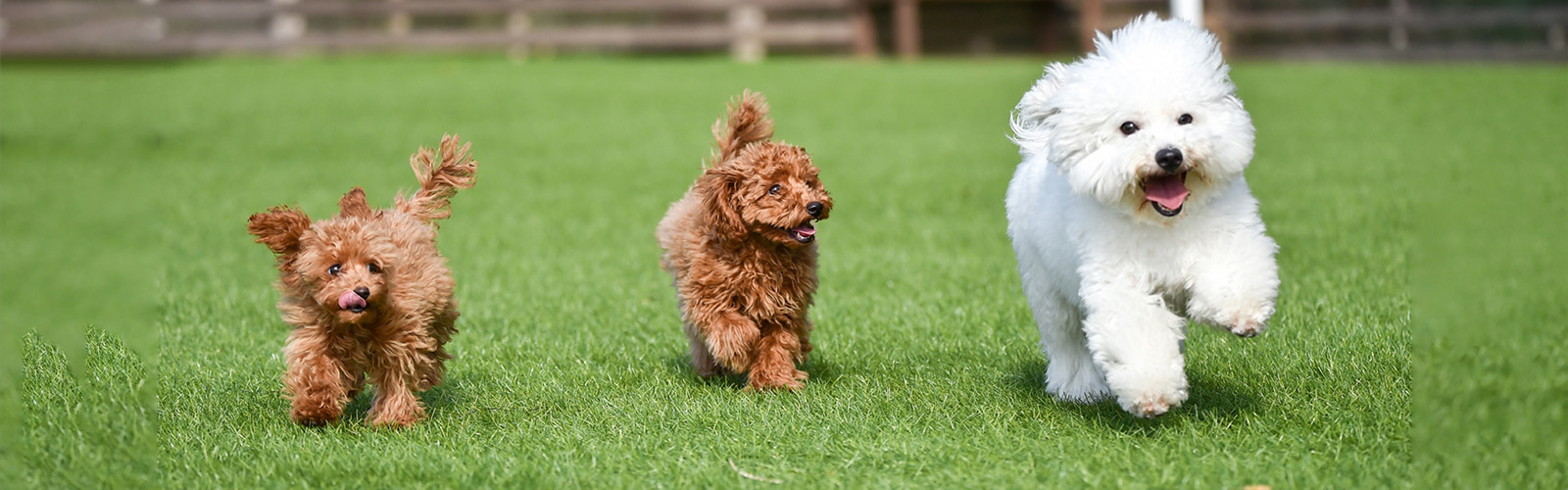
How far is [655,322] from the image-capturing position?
6957mm

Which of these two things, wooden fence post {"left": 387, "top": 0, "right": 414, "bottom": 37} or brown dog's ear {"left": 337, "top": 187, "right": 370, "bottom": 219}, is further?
wooden fence post {"left": 387, "top": 0, "right": 414, "bottom": 37}

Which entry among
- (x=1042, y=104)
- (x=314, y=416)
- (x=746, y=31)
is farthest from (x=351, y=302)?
(x=746, y=31)

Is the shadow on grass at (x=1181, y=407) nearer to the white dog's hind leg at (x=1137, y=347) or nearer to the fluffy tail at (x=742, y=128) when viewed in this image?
the white dog's hind leg at (x=1137, y=347)

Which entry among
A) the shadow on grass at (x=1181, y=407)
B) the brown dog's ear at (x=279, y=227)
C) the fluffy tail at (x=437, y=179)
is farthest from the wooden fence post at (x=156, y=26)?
the shadow on grass at (x=1181, y=407)

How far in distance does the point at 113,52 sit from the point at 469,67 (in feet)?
26.5

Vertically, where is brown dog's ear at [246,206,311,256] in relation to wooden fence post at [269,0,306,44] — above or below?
below

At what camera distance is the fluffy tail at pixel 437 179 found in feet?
17.1

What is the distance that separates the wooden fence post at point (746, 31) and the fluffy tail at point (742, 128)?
1865cm

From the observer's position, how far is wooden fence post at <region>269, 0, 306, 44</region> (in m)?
24.7

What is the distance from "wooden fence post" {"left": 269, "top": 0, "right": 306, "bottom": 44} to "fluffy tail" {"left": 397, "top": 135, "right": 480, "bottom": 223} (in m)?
20.9

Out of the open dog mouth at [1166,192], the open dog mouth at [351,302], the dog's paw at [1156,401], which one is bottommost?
the dog's paw at [1156,401]

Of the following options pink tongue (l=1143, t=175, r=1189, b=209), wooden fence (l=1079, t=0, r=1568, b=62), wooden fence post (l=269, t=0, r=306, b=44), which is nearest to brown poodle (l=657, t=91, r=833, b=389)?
pink tongue (l=1143, t=175, r=1189, b=209)

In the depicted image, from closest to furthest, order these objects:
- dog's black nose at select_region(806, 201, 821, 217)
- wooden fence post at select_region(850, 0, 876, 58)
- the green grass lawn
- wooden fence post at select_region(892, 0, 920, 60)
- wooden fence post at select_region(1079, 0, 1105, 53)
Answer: the green grass lawn → dog's black nose at select_region(806, 201, 821, 217) → wooden fence post at select_region(1079, 0, 1105, 53) → wooden fence post at select_region(892, 0, 920, 60) → wooden fence post at select_region(850, 0, 876, 58)

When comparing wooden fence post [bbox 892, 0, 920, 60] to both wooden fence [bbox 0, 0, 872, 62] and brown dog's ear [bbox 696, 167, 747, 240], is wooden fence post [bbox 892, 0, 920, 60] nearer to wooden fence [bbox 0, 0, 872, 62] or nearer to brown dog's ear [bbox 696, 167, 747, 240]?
wooden fence [bbox 0, 0, 872, 62]
